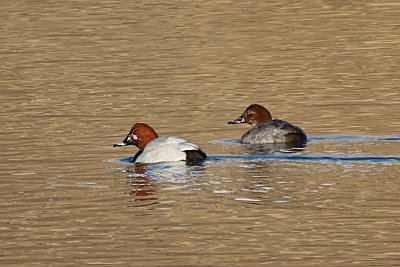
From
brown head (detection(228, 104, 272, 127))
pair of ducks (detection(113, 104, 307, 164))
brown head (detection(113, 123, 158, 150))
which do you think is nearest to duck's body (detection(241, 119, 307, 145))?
pair of ducks (detection(113, 104, 307, 164))

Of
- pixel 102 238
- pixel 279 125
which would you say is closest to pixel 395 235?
pixel 102 238

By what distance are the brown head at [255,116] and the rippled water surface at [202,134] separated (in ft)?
0.95

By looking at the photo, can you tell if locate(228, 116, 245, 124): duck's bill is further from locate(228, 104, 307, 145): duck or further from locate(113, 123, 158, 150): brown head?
locate(113, 123, 158, 150): brown head

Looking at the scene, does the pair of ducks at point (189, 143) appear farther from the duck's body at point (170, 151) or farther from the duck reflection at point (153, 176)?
the duck reflection at point (153, 176)

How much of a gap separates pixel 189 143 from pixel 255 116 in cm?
344

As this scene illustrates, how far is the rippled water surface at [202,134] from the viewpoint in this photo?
559 inches

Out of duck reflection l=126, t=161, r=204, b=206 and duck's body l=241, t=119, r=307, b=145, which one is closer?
duck reflection l=126, t=161, r=204, b=206

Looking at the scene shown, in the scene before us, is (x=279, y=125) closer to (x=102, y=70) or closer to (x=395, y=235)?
(x=395, y=235)

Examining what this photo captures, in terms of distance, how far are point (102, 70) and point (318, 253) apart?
16570 millimetres

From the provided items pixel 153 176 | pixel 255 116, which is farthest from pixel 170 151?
pixel 255 116

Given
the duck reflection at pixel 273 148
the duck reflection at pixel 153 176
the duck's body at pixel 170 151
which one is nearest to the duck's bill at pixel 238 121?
the duck reflection at pixel 273 148

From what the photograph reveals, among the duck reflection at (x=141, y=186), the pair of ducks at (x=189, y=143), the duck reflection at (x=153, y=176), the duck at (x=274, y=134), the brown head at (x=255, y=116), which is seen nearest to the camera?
the duck reflection at (x=141, y=186)

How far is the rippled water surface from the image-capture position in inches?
559

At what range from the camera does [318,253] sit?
13.5 meters
